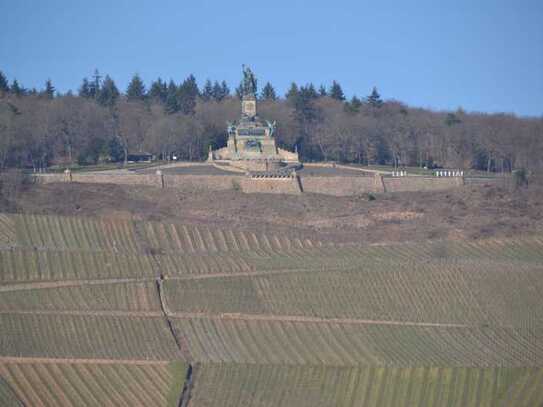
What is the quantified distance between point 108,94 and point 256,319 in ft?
199

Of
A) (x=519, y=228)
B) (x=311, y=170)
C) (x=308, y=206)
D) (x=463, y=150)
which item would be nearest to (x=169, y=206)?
(x=308, y=206)

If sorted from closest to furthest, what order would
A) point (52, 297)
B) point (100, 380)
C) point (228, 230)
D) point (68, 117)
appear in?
point (100, 380) → point (52, 297) → point (228, 230) → point (68, 117)

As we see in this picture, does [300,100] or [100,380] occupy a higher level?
[300,100]

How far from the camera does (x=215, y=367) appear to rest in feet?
155

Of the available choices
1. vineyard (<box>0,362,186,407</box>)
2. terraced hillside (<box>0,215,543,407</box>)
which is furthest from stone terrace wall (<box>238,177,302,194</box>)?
vineyard (<box>0,362,186,407</box>)

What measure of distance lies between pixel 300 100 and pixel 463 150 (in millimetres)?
14312

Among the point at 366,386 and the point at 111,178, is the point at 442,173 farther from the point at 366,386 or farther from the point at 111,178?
the point at 366,386

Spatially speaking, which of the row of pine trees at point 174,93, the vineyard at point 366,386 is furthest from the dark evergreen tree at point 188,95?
the vineyard at point 366,386

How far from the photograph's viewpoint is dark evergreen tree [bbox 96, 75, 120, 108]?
4269 inches

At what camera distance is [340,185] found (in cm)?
8388

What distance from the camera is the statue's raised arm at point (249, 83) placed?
97438 mm

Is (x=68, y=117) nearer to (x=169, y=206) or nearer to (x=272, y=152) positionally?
(x=272, y=152)

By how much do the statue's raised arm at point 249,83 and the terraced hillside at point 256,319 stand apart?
31.4 meters

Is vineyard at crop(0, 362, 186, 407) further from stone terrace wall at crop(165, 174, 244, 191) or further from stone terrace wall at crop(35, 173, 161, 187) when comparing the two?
stone terrace wall at crop(165, 174, 244, 191)
